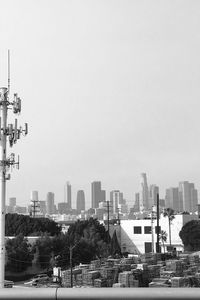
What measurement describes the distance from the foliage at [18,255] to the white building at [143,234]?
111 feet

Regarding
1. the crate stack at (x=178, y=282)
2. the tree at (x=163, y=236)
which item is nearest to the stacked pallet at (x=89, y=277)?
the crate stack at (x=178, y=282)

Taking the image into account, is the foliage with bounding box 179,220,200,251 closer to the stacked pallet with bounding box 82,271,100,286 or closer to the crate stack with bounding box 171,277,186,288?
the stacked pallet with bounding box 82,271,100,286

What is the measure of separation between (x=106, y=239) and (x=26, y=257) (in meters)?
24.2

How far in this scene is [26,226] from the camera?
67250mm

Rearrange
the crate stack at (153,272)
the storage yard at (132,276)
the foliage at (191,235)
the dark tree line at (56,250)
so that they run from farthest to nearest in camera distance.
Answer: the foliage at (191,235), the dark tree line at (56,250), the crate stack at (153,272), the storage yard at (132,276)

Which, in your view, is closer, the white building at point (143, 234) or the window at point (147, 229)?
the white building at point (143, 234)

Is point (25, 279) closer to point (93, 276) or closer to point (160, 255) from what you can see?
point (93, 276)

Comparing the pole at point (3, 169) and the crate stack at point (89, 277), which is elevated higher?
the pole at point (3, 169)

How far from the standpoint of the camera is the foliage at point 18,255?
47812mm

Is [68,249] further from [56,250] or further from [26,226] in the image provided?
[26,226]

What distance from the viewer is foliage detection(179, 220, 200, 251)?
73.2 metres

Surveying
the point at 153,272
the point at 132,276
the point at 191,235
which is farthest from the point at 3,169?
the point at 191,235

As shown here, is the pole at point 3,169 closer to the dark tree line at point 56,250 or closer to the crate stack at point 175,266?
the crate stack at point 175,266

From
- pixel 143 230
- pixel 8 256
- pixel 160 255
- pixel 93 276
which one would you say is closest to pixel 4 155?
pixel 93 276
